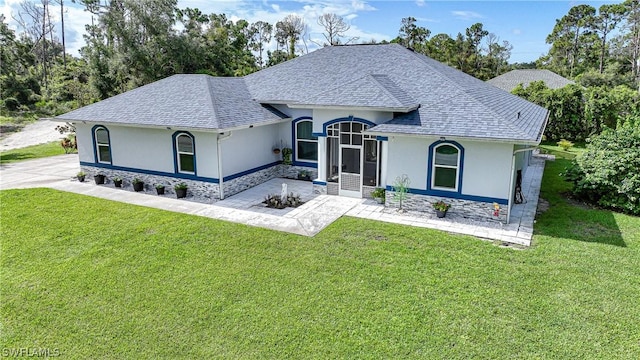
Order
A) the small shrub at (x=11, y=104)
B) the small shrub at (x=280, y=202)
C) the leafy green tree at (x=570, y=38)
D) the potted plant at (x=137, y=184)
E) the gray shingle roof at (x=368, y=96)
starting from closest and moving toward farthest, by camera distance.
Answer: the gray shingle roof at (x=368, y=96) → the small shrub at (x=280, y=202) → the potted plant at (x=137, y=184) → the small shrub at (x=11, y=104) → the leafy green tree at (x=570, y=38)

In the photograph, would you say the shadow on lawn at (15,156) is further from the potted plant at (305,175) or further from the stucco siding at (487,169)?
the stucco siding at (487,169)

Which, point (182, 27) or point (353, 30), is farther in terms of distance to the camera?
point (353, 30)

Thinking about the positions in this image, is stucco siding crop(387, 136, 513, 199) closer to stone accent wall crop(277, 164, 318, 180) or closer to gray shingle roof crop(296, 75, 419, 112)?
gray shingle roof crop(296, 75, 419, 112)

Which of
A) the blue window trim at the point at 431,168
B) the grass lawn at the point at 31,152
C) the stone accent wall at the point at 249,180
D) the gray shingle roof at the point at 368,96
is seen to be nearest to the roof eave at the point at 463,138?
the blue window trim at the point at 431,168

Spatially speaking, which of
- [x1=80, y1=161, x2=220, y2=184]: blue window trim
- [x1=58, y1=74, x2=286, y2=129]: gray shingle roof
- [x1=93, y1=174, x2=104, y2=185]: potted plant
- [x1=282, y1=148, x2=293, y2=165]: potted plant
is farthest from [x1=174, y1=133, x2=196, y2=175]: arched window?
[x1=282, y1=148, x2=293, y2=165]: potted plant

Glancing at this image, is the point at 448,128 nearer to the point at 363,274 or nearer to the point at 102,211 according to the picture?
the point at 363,274

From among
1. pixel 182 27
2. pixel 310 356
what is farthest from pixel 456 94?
pixel 182 27

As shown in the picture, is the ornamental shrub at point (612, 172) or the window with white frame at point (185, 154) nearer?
the ornamental shrub at point (612, 172)
